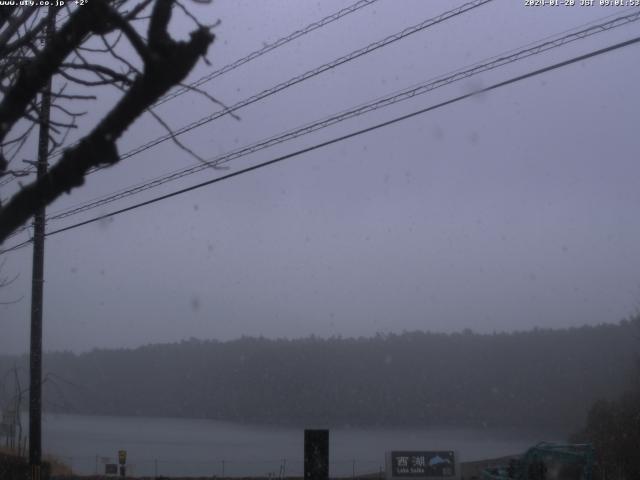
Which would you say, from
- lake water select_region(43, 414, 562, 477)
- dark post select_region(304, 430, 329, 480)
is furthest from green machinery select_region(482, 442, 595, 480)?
dark post select_region(304, 430, 329, 480)

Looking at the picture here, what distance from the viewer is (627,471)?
105 feet

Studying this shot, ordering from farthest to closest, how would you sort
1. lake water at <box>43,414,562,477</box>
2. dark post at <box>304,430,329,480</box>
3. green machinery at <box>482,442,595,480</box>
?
lake water at <box>43,414,562,477</box>, green machinery at <box>482,442,595,480</box>, dark post at <box>304,430,329,480</box>

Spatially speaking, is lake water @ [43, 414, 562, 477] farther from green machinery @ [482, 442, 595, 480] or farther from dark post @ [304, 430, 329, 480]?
dark post @ [304, 430, 329, 480]

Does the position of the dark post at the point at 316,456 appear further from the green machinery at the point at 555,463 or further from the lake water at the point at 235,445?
the lake water at the point at 235,445

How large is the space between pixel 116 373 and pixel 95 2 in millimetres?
86212

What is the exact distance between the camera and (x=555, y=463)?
25094 mm

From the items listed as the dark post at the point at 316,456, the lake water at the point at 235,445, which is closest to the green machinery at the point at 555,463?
the lake water at the point at 235,445

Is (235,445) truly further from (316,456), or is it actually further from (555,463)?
(316,456)

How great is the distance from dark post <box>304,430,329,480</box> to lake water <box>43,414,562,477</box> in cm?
2428

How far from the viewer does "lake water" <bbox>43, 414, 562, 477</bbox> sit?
146 ft

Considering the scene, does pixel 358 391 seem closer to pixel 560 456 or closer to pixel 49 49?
pixel 560 456

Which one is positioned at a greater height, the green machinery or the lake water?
the green machinery

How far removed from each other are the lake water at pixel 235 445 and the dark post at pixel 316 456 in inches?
956

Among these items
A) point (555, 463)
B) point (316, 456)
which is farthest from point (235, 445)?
point (316, 456)
